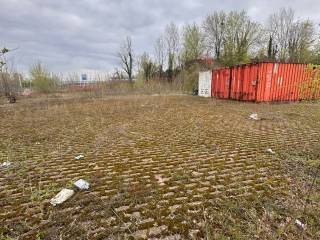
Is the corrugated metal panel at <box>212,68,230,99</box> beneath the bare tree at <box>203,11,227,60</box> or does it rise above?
beneath

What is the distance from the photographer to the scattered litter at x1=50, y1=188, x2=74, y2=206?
2.38 meters

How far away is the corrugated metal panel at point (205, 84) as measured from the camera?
17.4 meters

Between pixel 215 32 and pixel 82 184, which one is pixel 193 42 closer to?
pixel 215 32

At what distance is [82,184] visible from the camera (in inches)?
108

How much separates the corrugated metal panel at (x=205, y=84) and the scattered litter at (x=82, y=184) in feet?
52.7

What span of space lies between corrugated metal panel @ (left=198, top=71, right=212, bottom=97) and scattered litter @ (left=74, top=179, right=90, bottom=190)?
52.7 ft

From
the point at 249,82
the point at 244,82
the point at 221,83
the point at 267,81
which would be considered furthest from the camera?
the point at 221,83

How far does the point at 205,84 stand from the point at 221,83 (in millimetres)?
2585

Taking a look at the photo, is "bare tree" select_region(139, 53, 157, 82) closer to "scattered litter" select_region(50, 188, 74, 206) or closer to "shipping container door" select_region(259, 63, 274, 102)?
"shipping container door" select_region(259, 63, 274, 102)

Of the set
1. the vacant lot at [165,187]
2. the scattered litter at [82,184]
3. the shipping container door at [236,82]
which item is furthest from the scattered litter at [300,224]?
the shipping container door at [236,82]

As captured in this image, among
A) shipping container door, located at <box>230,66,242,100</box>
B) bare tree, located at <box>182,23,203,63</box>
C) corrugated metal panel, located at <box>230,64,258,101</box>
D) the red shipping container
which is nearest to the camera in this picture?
the red shipping container

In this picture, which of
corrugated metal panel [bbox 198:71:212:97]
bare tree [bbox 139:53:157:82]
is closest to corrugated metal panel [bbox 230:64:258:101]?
corrugated metal panel [bbox 198:71:212:97]

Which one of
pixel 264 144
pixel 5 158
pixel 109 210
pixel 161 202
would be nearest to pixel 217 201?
pixel 161 202

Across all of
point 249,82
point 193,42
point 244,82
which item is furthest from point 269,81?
point 193,42
